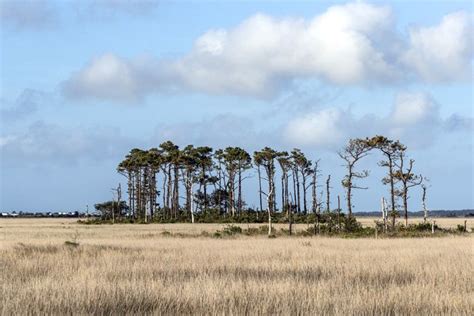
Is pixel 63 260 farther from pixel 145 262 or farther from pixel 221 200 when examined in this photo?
pixel 221 200

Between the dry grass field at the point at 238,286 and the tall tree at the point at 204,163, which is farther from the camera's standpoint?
the tall tree at the point at 204,163

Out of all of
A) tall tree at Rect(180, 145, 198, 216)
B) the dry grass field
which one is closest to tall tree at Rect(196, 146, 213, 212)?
tall tree at Rect(180, 145, 198, 216)

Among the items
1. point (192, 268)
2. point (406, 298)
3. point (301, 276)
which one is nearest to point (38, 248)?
point (192, 268)

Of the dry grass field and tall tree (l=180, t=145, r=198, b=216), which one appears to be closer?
the dry grass field

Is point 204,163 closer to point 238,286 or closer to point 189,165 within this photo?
point 189,165

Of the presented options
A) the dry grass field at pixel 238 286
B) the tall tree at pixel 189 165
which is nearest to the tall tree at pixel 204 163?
the tall tree at pixel 189 165

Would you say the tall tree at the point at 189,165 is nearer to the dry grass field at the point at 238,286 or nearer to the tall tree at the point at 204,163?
the tall tree at the point at 204,163

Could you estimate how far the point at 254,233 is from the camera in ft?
140

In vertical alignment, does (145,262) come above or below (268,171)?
below

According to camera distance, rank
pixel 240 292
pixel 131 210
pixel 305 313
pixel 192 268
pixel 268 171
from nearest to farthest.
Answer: pixel 305 313 → pixel 240 292 → pixel 192 268 → pixel 268 171 → pixel 131 210

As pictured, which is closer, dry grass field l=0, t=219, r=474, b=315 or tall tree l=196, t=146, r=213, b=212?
dry grass field l=0, t=219, r=474, b=315

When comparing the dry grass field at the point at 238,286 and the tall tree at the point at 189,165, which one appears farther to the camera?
the tall tree at the point at 189,165

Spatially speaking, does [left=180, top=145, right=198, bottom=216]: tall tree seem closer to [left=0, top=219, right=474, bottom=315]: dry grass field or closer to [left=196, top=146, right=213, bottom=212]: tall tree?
[left=196, top=146, right=213, bottom=212]: tall tree

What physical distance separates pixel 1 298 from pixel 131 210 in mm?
84403
